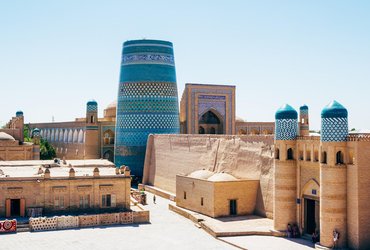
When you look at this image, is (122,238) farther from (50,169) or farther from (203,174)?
(50,169)

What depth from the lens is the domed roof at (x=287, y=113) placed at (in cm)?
1734

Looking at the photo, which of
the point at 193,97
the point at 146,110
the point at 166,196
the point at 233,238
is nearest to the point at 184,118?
the point at 193,97

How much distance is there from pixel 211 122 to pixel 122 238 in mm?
19843

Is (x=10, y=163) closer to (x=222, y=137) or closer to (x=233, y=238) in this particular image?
(x=222, y=137)

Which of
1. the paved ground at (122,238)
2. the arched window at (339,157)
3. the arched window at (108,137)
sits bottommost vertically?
the paved ground at (122,238)

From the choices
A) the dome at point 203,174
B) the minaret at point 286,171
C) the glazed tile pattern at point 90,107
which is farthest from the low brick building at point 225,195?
the glazed tile pattern at point 90,107

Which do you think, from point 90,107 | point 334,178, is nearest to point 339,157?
point 334,178

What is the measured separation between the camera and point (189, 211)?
2155cm

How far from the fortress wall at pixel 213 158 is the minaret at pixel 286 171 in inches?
67.4

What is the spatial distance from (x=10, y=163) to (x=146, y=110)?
8851mm

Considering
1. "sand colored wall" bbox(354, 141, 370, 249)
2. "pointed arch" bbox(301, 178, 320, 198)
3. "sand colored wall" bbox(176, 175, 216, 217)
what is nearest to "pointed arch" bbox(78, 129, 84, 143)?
"sand colored wall" bbox(176, 175, 216, 217)

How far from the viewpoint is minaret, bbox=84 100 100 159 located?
1416 inches

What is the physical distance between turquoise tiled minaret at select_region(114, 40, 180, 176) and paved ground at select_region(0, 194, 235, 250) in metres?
11.9

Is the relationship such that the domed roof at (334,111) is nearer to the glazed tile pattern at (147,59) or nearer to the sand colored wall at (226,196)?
the sand colored wall at (226,196)
